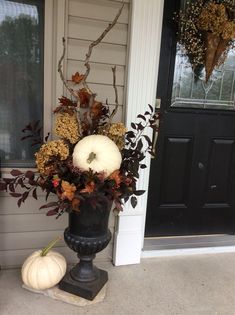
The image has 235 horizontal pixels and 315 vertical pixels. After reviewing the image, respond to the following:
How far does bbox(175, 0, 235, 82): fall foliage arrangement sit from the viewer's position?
200 cm

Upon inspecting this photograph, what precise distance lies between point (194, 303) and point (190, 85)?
1444 millimetres

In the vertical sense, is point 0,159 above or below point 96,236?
above

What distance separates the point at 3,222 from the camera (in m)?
2.00

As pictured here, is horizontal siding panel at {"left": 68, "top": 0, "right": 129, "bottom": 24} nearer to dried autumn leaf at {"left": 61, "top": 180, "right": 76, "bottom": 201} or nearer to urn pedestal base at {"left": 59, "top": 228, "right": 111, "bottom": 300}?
dried autumn leaf at {"left": 61, "top": 180, "right": 76, "bottom": 201}

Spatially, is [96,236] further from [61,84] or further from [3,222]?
[61,84]

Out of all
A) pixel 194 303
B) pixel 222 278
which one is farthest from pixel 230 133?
pixel 194 303

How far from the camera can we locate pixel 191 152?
2391mm

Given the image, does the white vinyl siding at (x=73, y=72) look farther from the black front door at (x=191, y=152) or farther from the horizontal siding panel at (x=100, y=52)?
the black front door at (x=191, y=152)

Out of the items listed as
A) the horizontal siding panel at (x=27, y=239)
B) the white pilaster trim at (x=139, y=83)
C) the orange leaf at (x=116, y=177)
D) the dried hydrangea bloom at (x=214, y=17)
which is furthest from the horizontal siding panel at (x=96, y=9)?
the horizontal siding panel at (x=27, y=239)

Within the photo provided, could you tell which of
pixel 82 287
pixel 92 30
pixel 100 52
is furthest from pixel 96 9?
pixel 82 287

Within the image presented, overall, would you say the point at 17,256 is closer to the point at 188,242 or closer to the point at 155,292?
the point at 155,292

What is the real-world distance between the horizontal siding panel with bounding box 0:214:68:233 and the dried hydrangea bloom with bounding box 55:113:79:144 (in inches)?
25.8

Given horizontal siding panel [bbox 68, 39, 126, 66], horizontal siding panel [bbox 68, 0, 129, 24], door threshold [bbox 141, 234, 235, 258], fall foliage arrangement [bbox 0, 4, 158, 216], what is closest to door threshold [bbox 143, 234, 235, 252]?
door threshold [bbox 141, 234, 235, 258]

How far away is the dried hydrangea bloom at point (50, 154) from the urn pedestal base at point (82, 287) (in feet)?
2.23
